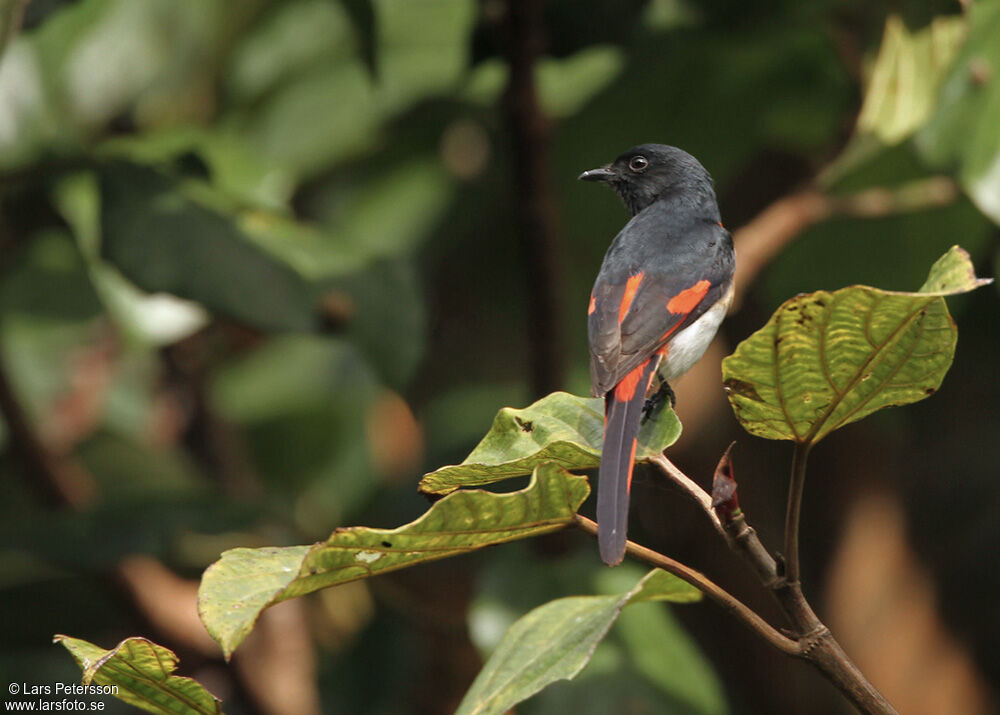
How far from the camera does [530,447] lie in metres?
1.31

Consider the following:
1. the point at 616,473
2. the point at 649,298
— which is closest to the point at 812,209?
the point at 649,298

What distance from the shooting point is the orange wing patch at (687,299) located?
Result: 2035 mm

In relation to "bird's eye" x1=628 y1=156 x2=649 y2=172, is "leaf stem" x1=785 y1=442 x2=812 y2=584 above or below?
below

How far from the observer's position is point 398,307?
8.62ft

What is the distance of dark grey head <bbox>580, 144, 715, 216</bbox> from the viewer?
8.18 ft

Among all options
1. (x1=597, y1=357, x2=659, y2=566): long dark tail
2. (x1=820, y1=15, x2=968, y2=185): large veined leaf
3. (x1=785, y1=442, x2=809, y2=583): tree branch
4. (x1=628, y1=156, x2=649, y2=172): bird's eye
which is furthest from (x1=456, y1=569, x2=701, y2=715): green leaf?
(x1=820, y1=15, x2=968, y2=185): large veined leaf

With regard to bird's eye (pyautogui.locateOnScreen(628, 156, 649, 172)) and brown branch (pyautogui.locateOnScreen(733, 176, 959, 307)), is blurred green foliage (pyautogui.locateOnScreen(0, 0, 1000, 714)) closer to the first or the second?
brown branch (pyautogui.locateOnScreen(733, 176, 959, 307))

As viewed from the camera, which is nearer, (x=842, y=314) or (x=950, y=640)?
(x=842, y=314)

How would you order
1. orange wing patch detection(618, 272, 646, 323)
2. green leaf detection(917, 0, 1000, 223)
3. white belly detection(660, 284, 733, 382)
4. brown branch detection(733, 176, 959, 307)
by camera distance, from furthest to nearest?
brown branch detection(733, 176, 959, 307) < green leaf detection(917, 0, 1000, 223) < white belly detection(660, 284, 733, 382) < orange wing patch detection(618, 272, 646, 323)

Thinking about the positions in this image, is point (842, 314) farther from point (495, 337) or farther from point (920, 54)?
point (495, 337)

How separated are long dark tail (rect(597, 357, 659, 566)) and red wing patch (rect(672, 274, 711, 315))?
43cm

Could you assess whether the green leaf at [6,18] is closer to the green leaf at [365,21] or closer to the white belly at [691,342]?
the green leaf at [365,21]

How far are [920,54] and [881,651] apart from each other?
188cm

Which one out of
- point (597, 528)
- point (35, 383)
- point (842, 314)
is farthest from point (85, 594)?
point (842, 314)
